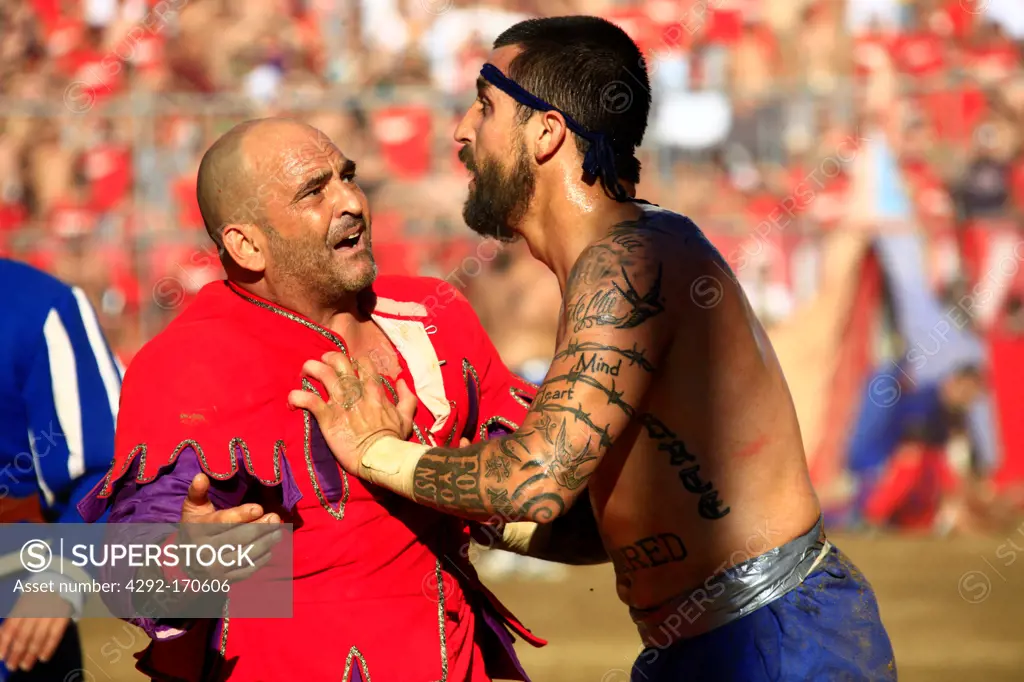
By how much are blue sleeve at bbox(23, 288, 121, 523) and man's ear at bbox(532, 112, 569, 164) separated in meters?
1.60

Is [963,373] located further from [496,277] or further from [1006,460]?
[496,277]

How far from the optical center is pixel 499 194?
3.05 metres

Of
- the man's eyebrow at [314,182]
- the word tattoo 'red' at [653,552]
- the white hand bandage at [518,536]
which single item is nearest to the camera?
the word tattoo 'red' at [653,552]

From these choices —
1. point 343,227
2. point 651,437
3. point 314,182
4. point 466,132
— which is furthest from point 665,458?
point 314,182

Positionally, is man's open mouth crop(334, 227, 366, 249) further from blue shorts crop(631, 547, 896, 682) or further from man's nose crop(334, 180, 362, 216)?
blue shorts crop(631, 547, 896, 682)

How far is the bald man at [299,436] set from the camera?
297cm

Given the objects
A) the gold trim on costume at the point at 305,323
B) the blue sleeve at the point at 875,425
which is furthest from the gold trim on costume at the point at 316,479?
the blue sleeve at the point at 875,425

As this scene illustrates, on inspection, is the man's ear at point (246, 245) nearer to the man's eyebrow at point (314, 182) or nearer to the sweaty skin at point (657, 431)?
the man's eyebrow at point (314, 182)

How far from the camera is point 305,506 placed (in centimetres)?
306

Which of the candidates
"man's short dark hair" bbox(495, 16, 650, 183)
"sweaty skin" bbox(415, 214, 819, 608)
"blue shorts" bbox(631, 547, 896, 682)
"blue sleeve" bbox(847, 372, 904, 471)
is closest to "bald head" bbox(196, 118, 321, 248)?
"man's short dark hair" bbox(495, 16, 650, 183)

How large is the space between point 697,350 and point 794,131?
783cm

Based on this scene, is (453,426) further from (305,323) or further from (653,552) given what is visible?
(653,552)

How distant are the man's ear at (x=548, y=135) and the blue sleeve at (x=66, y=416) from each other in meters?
1.60

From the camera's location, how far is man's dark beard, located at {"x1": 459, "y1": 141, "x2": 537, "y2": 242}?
9.91 ft
